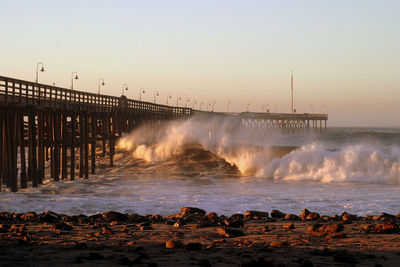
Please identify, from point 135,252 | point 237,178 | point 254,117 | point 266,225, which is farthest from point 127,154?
point 254,117

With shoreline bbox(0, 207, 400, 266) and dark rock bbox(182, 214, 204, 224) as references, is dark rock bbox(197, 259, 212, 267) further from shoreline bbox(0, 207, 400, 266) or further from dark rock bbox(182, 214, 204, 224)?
dark rock bbox(182, 214, 204, 224)

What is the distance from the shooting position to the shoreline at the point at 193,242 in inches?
366

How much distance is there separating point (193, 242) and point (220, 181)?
19.5 metres

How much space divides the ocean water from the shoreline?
152 inches

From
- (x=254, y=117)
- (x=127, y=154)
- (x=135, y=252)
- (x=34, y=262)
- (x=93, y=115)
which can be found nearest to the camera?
(x=34, y=262)

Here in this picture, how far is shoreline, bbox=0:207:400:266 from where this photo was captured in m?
9.30

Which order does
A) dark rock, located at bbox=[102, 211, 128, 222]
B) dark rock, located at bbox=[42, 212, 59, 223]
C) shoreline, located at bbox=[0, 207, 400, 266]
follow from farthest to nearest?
dark rock, located at bbox=[102, 211, 128, 222] < dark rock, located at bbox=[42, 212, 59, 223] < shoreline, located at bbox=[0, 207, 400, 266]

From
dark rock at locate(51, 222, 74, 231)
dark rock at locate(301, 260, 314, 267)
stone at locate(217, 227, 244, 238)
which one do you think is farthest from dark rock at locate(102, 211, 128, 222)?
dark rock at locate(301, 260, 314, 267)

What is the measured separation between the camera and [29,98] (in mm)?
25969

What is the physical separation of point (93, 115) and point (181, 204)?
17.8 m

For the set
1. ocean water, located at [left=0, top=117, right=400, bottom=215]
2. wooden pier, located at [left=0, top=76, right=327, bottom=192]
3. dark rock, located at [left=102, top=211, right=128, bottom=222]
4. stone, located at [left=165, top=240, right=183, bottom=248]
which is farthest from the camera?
wooden pier, located at [left=0, top=76, right=327, bottom=192]

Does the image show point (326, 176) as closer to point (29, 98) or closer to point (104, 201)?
point (104, 201)

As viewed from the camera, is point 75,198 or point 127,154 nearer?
point 75,198

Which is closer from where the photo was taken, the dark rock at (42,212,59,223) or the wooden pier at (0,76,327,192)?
the dark rock at (42,212,59,223)
